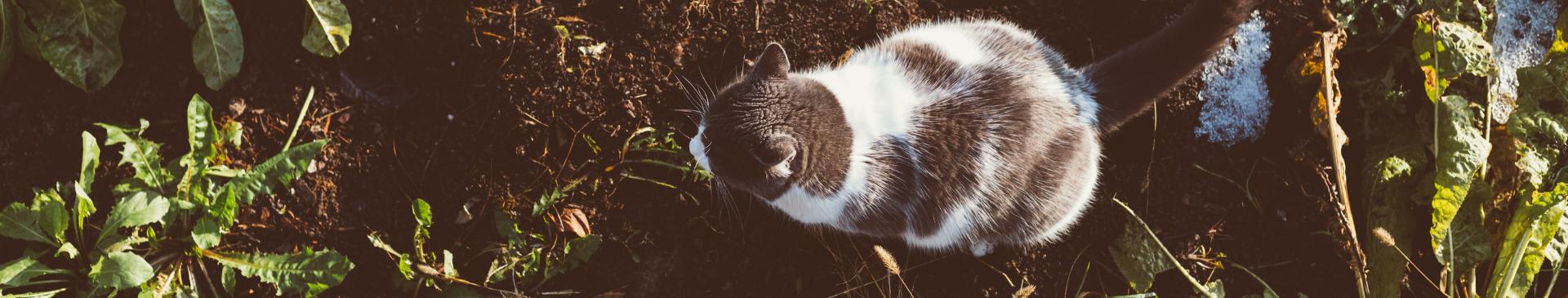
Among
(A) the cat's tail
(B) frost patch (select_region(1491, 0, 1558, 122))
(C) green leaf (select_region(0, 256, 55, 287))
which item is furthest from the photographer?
(B) frost patch (select_region(1491, 0, 1558, 122))

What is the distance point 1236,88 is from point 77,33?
343 cm

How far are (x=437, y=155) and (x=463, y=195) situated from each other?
0.47 ft

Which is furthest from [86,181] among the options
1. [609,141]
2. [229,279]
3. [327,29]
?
[609,141]

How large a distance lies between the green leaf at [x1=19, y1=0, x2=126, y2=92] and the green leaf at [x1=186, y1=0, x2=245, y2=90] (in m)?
0.18

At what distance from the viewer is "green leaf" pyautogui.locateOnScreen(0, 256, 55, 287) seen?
2131 millimetres

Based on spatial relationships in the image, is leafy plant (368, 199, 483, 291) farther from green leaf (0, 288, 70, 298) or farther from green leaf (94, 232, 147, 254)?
green leaf (0, 288, 70, 298)

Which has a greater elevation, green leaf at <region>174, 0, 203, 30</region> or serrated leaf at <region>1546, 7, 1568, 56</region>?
serrated leaf at <region>1546, 7, 1568, 56</region>

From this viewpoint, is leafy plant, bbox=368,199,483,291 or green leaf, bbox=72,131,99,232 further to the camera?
leafy plant, bbox=368,199,483,291

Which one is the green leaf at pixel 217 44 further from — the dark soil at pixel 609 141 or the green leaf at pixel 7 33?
the green leaf at pixel 7 33

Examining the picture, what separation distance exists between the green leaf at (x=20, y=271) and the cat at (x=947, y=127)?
1794 millimetres

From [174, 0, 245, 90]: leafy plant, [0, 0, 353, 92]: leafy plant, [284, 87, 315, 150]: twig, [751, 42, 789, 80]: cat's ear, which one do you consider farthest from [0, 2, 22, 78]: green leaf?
[751, 42, 789, 80]: cat's ear

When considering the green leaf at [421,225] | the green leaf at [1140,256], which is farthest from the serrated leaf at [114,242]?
the green leaf at [1140,256]

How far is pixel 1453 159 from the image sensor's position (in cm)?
244

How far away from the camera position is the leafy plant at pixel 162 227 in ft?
7.11
